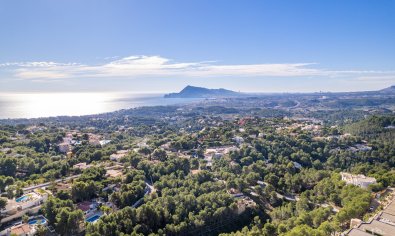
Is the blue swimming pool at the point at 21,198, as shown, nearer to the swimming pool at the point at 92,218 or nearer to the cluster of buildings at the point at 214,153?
the swimming pool at the point at 92,218

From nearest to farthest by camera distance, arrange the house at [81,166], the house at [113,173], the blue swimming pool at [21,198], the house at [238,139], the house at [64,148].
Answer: the blue swimming pool at [21,198]
the house at [113,173]
the house at [81,166]
the house at [64,148]
the house at [238,139]

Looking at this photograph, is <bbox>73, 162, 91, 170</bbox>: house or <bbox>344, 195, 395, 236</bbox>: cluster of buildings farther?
<bbox>73, 162, 91, 170</bbox>: house

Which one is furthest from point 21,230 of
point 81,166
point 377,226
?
point 377,226

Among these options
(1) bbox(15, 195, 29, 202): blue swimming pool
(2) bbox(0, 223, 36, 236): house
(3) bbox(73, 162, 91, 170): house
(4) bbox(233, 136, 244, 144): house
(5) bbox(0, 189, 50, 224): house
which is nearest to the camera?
(2) bbox(0, 223, 36, 236): house

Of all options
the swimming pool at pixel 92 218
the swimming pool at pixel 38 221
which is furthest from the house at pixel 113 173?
the swimming pool at pixel 38 221

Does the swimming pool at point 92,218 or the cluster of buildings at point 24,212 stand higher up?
the cluster of buildings at point 24,212

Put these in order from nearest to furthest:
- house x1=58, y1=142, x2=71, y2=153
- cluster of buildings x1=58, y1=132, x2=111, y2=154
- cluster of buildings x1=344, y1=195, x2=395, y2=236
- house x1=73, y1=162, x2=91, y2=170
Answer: cluster of buildings x1=344, y1=195, x2=395, y2=236, house x1=73, y1=162, x2=91, y2=170, house x1=58, y1=142, x2=71, y2=153, cluster of buildings x1=58, y1=132, x2=111, y2=154

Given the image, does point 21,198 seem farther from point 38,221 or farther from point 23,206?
point 38,221

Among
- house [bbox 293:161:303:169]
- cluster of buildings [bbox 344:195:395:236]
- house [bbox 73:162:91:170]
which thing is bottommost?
house [bbox 293:161:303:169]

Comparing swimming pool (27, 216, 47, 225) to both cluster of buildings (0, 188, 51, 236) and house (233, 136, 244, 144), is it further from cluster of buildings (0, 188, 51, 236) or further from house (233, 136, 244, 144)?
house (233, 136, 244, 144)

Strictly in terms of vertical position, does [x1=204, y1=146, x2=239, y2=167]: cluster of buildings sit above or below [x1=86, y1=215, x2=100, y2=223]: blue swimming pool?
above

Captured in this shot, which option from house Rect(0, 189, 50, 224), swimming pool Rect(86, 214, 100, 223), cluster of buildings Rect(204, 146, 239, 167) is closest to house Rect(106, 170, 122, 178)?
house Rect(0, 189, 50, 224)
